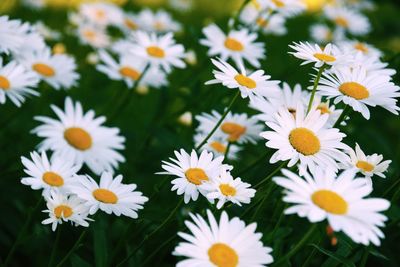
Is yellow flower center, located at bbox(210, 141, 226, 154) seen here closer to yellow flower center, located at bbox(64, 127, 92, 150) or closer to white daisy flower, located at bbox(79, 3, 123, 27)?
yellow flower center, located at bbox(64, 127, 92, 150)

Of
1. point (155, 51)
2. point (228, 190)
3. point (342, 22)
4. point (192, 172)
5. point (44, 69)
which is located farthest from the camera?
point (342, 22)

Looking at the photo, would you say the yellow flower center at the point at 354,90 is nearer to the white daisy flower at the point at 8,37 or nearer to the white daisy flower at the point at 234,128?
the white daisy flower at the point at 234,128

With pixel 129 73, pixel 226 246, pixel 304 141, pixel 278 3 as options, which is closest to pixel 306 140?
pixel 304 141

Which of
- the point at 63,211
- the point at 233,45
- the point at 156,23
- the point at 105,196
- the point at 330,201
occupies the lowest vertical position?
the point at 63,211

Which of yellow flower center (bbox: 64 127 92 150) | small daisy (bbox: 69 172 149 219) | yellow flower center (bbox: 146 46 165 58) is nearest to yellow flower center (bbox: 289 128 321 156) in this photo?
small daisy (bbox: 69 172 149 219)

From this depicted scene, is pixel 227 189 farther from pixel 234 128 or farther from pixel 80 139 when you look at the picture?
pixel 80 139

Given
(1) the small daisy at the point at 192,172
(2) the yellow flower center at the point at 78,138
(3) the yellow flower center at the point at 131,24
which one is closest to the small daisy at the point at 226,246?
(1) the small daisy at the point at 192,172
